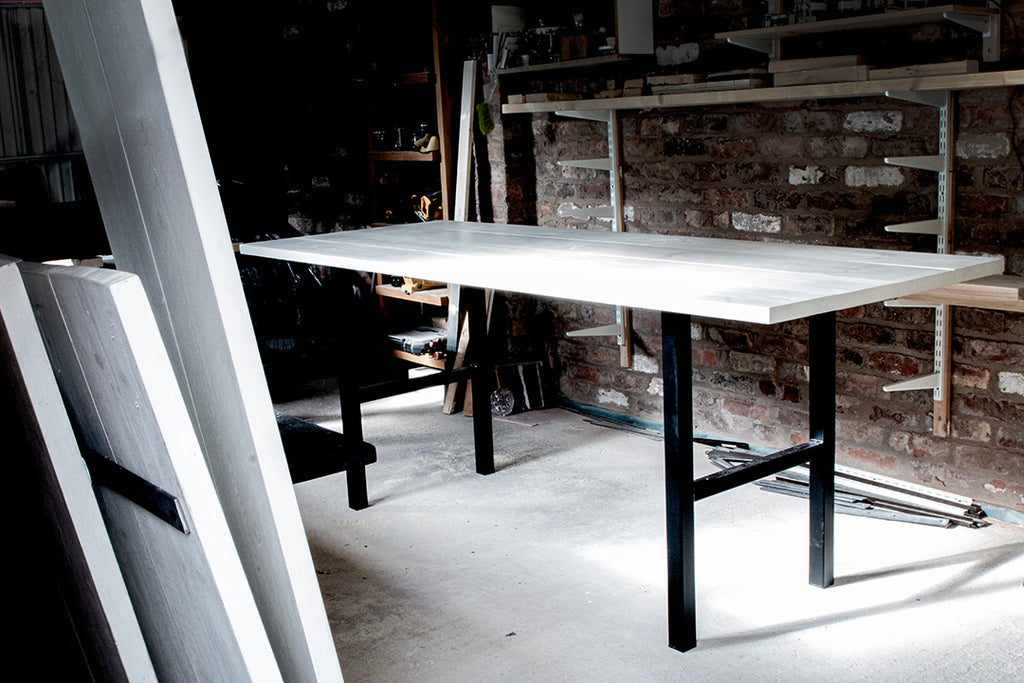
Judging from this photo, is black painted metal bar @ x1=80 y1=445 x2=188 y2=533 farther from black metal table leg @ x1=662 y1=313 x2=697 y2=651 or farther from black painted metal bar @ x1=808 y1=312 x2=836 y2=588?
black painted metal bar @ x1=808 y1=312 x2=836 y2=588

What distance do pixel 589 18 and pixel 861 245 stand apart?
1.54 metres

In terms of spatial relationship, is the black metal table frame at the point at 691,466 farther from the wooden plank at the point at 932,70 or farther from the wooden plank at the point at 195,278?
the wooden plank at the point at 195,278

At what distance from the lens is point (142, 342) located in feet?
4.13

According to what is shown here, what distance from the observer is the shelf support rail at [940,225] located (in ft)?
9.91

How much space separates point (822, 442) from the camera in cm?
269

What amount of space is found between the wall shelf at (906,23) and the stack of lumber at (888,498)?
1.40m

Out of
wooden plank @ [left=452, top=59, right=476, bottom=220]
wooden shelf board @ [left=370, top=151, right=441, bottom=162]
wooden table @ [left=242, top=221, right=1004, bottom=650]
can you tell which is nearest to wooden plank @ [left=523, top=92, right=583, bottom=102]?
wooden plank @ [left=452, top=59, right=476, bottom=220]

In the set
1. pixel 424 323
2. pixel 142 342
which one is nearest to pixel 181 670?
pixel 142 342

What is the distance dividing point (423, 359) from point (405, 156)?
0.99 m

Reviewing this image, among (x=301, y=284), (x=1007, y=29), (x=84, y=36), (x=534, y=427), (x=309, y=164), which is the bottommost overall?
(x=534, y=427)

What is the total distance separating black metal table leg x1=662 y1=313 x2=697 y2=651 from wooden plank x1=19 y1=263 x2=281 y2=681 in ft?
4.02

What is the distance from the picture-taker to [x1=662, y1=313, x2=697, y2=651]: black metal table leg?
2.37 m

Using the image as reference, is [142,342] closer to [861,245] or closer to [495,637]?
[495,637]

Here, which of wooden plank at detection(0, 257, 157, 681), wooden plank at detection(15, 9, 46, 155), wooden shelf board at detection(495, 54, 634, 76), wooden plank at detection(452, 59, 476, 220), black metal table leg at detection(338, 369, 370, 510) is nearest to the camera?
wooden plank at detection(0, 257, 157, 681)
